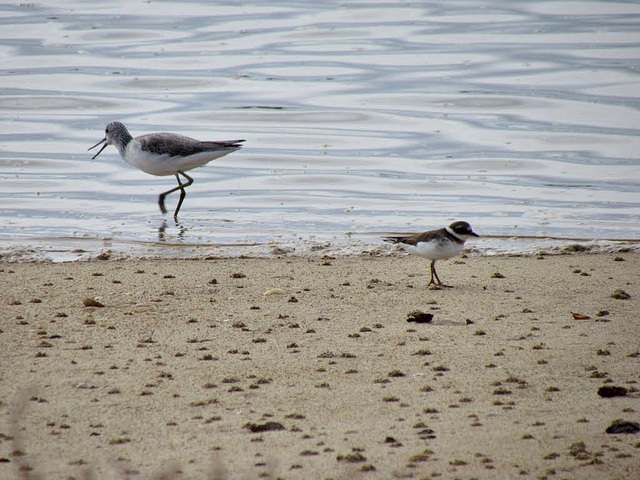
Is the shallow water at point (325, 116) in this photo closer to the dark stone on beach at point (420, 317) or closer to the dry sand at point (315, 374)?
the dry sand at point (315, 374)

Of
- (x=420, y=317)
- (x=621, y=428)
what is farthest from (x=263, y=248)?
(x=621, y=428)

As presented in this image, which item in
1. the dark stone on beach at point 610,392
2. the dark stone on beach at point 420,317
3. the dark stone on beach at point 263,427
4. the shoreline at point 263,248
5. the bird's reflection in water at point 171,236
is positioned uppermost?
the dark stone on beach at point 263,427

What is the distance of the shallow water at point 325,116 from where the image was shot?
1044cm

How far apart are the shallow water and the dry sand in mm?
2531

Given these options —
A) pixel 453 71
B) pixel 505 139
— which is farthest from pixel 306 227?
pixel 453 71

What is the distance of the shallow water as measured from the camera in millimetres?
10438

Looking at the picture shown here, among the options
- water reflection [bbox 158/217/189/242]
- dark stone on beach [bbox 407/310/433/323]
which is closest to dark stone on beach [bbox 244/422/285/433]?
dark stone on beach [bbox 407/310/433/323]

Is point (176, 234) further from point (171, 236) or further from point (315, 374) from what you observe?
point (315, 374)

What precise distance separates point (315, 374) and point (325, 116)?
39.0 feet

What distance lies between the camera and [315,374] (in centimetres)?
498

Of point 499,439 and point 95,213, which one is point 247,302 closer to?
point 499,439

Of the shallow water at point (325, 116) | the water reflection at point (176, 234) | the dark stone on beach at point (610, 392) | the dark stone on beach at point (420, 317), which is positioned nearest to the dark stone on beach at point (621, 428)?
the dark stone on beach at point (610, 392)

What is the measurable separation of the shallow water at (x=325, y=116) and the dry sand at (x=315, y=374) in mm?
2531

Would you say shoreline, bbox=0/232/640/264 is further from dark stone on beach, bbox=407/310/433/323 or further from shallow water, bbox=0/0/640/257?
dark stone on beach, bbox=407/310/433/323
